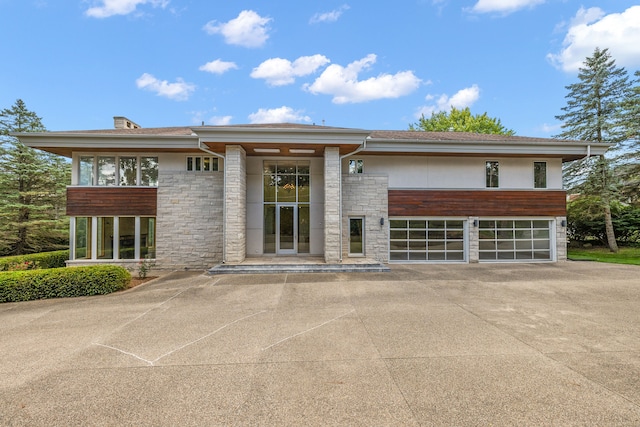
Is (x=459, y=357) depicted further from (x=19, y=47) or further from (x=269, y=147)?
(x=19, y=47)

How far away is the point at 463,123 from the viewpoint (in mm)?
29781

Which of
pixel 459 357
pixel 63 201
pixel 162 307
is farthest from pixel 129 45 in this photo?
pixel 459 357

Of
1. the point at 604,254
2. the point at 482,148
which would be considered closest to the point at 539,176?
the point at 482,148

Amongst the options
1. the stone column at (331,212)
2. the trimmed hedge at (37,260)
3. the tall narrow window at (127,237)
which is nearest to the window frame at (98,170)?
the tall narrow window at (127,237)

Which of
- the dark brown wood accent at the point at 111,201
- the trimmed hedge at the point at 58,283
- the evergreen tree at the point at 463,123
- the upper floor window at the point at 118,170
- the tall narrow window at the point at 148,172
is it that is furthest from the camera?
the evergreen tree at the point at 463,123

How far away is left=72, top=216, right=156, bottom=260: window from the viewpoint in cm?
1154

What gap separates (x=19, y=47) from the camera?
17797mm

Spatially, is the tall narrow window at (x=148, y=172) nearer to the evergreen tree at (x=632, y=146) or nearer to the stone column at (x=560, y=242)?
the stone column at (x=560, y=242)

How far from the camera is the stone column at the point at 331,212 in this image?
35.6 ft

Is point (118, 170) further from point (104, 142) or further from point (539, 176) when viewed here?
point (539, 176)

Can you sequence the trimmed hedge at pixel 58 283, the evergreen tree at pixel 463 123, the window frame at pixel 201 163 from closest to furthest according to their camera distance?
the trimmed hedge at pixel 58 283
the window frame at pixel 201 163
the evergreen tree at pixel 463 123

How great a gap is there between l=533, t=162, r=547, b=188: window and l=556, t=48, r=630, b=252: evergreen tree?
21.6 ft

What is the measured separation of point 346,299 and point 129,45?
22946 millimetres

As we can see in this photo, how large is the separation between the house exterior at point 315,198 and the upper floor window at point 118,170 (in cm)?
4
